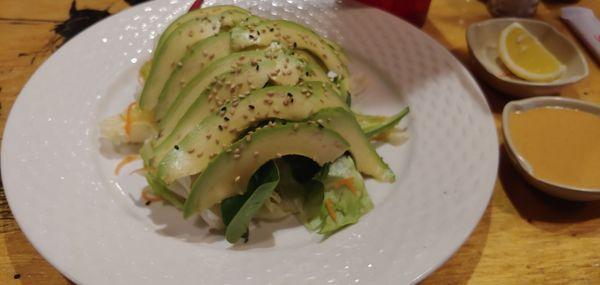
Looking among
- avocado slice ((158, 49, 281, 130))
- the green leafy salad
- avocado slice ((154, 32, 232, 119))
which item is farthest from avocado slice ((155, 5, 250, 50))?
avocado slice ((158, 49, 281, 130))

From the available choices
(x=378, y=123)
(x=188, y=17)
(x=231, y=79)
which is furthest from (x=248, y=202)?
(x=188, y=17)

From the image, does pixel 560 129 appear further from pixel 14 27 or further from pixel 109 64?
pixel 14 27

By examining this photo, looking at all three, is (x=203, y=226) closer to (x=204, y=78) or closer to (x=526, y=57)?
(x=204, y=78)

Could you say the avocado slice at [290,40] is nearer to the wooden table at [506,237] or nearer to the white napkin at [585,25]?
the wooden table at [506,237]

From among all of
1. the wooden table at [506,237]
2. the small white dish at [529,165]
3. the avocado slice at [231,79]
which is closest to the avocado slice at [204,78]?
the avocado slice at [231,79]

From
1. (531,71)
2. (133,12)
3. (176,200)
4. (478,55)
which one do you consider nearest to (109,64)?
(133,12)

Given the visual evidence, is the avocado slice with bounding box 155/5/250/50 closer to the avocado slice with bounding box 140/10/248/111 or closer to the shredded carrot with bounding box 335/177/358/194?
the avocado slice with bounding box 140/10/248/111
